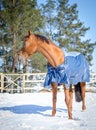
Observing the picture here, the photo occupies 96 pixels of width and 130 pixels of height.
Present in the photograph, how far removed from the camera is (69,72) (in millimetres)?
6727

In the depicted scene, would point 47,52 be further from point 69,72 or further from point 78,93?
point 78,93

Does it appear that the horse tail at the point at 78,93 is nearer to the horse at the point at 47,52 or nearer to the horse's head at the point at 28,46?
the horse at the point at 47,52

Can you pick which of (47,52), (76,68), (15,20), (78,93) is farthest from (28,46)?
(15,20)

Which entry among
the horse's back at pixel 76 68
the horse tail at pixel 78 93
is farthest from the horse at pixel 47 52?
the horse tail at pixel 78 93

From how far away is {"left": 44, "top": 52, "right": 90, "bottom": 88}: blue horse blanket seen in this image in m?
6.49

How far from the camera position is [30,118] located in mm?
6566

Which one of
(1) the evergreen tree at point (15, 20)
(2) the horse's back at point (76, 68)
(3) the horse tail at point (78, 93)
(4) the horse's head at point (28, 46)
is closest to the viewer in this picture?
(4) the horse's head at point (28, 46)

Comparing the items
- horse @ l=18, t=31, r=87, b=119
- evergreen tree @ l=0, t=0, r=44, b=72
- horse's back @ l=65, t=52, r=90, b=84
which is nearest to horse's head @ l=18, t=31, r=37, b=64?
horse @ l=18, t=31, r=87, b=119

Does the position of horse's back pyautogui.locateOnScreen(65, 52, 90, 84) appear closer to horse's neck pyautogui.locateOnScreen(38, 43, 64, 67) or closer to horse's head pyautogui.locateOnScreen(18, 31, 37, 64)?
horse's neck pyautogui.locateOnScreen(38, 43, 64, 67)

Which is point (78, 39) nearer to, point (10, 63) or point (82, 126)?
point (10, 63)

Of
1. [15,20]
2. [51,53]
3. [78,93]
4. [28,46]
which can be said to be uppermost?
[15,20]

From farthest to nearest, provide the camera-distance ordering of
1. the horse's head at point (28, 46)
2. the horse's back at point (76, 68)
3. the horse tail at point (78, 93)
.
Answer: the horse tail at point (78, 93) < the horse's back at point (76, 68) < the horse's head at point (28, 46)

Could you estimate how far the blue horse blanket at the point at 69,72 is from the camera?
6485 millimetres

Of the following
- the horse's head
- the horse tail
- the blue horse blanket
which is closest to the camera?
the horse's head
